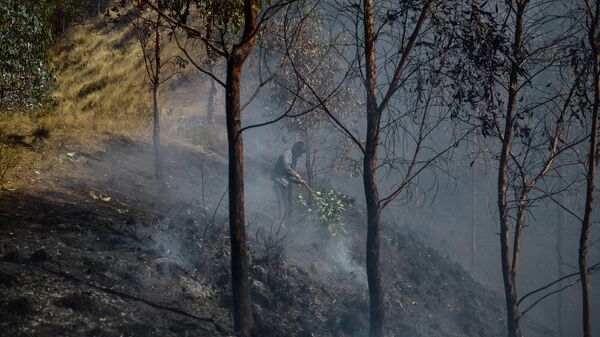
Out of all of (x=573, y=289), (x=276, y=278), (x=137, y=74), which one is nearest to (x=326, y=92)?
(x=137, y=74)

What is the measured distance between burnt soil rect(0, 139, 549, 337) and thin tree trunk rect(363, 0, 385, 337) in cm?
136

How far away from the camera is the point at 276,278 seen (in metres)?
8.26

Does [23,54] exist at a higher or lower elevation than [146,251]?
higher

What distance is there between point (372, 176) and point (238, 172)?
2.12 metres

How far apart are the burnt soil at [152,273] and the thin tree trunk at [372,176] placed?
136cm

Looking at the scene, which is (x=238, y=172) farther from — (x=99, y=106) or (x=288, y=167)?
(x=99, y=106)

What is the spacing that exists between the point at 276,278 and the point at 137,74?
1141 cm

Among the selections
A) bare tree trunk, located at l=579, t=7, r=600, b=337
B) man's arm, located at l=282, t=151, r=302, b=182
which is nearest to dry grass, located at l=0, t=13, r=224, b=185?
man's arm, located at l=282, t=151, r=302, b=182

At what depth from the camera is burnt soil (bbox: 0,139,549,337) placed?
475 centimetres

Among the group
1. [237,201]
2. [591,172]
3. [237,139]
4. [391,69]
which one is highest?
[391,69]

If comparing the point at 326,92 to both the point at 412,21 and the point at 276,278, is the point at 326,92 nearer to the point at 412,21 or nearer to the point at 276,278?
the point at 276,278

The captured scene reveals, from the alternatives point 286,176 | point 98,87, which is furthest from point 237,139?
point 98,87

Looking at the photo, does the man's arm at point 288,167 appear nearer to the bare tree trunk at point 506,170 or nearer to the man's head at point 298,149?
the man's head at point 298,149

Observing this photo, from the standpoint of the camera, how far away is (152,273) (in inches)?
243
